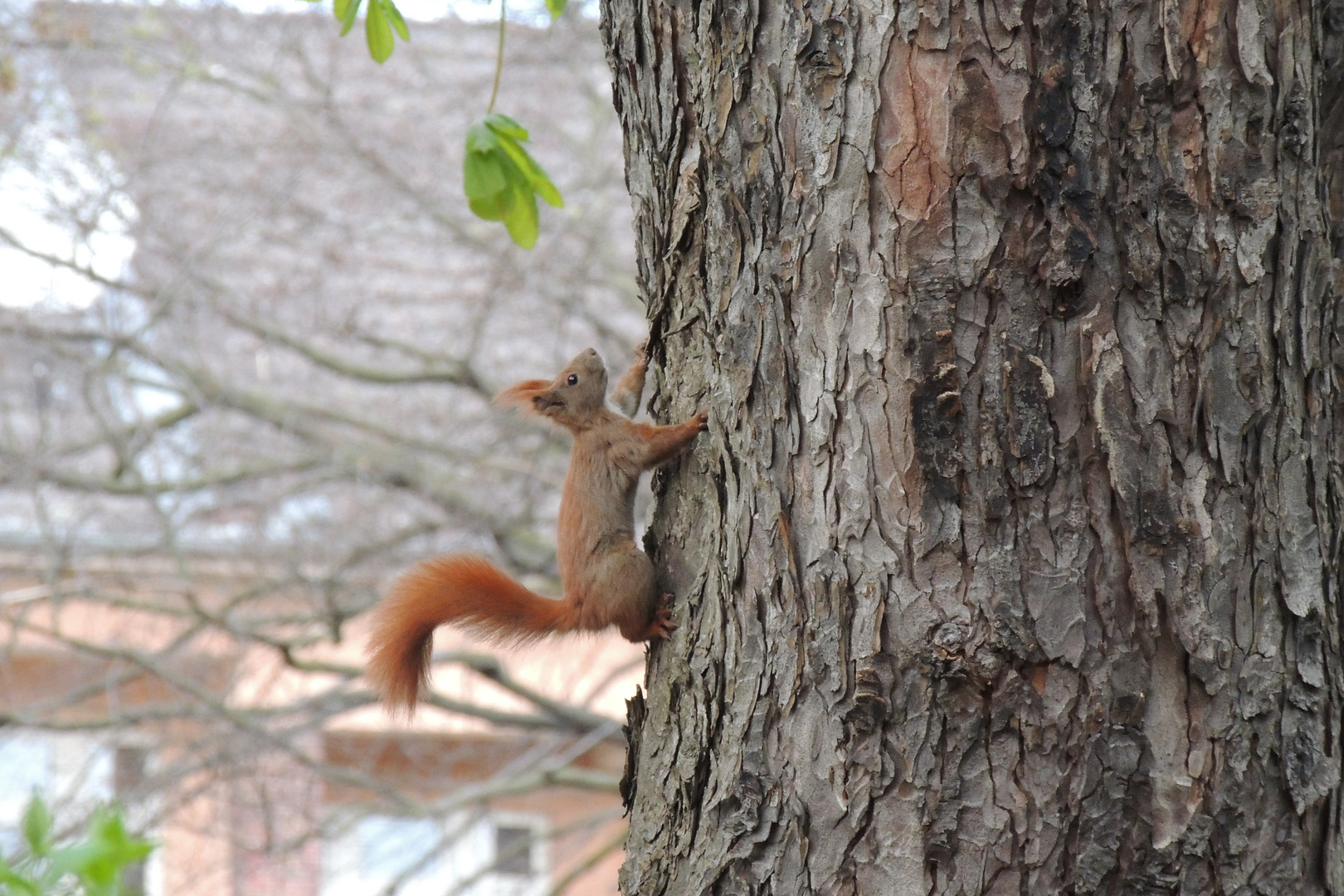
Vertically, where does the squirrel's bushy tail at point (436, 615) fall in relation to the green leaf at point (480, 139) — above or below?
below

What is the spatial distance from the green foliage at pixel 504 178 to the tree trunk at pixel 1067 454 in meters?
0.69

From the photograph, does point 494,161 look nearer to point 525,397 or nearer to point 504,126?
point 504,126

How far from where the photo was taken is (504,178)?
79.3 inches

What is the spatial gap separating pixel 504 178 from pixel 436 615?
2.42 ft

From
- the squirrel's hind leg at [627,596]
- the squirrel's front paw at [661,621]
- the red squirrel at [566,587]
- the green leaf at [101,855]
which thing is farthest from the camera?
the red squirrel at [566,587]

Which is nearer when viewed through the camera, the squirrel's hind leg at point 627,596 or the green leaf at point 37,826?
the green leaf at point 37,826

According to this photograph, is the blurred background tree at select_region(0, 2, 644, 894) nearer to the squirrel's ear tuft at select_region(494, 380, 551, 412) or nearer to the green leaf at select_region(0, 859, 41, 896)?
the squirrel's ear tuft at select_region(494, 380, 551, 412)

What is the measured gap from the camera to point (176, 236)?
18.8ft

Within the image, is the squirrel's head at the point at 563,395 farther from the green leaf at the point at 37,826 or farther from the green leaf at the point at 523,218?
the green leaf at the point at 37,826

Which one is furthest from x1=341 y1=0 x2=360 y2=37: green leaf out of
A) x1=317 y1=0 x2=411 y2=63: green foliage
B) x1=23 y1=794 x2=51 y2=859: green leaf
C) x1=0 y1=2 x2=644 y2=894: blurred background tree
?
x1=0 y1=2 x2=644 y2=894: blurred background tree

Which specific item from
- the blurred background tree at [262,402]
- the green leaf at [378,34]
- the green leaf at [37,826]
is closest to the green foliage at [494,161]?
the green leaf at [378,34]

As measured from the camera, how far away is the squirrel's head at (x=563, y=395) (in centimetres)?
259

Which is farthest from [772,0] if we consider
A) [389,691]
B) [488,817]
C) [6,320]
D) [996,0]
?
[488,817]

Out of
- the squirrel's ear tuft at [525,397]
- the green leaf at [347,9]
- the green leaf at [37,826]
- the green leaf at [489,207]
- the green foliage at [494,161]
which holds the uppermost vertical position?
the green leaf at [347,9]
